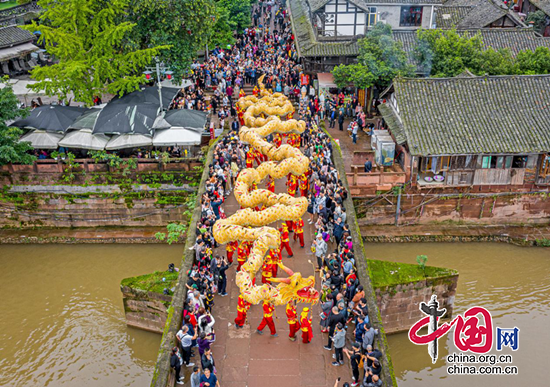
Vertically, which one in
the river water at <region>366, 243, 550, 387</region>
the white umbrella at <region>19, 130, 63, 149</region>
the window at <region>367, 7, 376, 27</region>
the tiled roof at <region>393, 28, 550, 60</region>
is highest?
the window at <region>367, 7, 376, 27</region>

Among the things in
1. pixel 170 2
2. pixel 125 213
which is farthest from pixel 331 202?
pixel 170 2

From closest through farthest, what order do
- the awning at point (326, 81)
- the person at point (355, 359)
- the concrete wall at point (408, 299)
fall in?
the person at point (355, 359), the concrete wall at point (408, 299), the awning at point (326, 81)

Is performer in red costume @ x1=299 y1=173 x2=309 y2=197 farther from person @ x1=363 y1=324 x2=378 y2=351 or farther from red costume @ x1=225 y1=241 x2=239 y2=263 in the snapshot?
person @ x1=363 y1=324 x2=378 y2=351

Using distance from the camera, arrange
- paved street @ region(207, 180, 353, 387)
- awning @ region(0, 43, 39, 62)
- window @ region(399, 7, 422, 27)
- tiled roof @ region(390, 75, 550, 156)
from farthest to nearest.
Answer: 1. window @ region(399, 7, 422, 27)
2. awning @ region(0, 43, 39, 62)
3. tiled roof @ region(390, 75, 550, 156)
4. paved street @ region(207, 180, 353, 387)

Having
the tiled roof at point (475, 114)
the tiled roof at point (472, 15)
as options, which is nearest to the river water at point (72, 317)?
the tiled roof at point (475, 114)

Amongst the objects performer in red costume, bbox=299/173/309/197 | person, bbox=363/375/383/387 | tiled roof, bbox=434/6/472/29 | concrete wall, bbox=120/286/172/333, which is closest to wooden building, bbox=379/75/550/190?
performer in red costume, bbox=299/173/309/197

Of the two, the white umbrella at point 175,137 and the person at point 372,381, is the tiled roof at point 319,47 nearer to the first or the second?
the white umbrella at point 175,137
